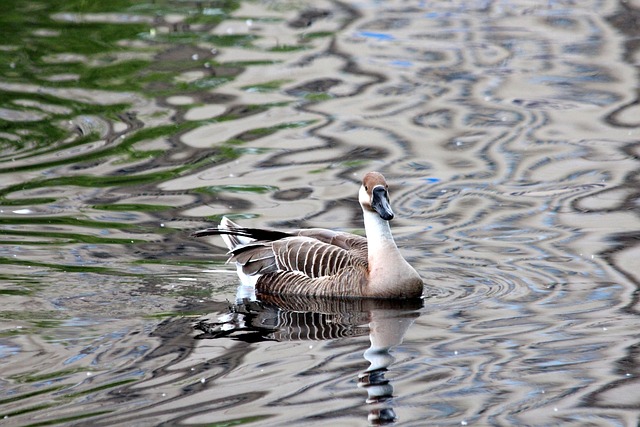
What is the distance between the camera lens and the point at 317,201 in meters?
13.9

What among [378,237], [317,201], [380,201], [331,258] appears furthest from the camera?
[317,201]

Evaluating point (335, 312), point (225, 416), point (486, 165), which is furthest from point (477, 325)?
point (486, 165)

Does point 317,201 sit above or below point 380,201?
below

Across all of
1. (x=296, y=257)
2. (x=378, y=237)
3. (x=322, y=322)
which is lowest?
(x=322, y=322)

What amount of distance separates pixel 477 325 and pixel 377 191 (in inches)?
70.4

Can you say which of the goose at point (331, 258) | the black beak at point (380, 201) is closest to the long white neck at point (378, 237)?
the goose at point (331, 258)

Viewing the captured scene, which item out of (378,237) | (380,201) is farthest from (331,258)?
(380,201)

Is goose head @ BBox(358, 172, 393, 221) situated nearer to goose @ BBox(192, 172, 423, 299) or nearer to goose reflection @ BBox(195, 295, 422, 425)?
goose @ BBox(192, 172, 423, 299)

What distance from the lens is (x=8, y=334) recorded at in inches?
399

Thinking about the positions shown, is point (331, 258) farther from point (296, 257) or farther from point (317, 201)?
point (317, 201)

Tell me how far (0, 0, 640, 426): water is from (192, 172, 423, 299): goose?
0.72ft

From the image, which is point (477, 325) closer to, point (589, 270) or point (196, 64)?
point (589, 270)

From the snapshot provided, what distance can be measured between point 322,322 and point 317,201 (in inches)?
132

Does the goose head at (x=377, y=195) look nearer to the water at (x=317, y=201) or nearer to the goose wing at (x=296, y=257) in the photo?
the goose wing at (x=296, y=257)
